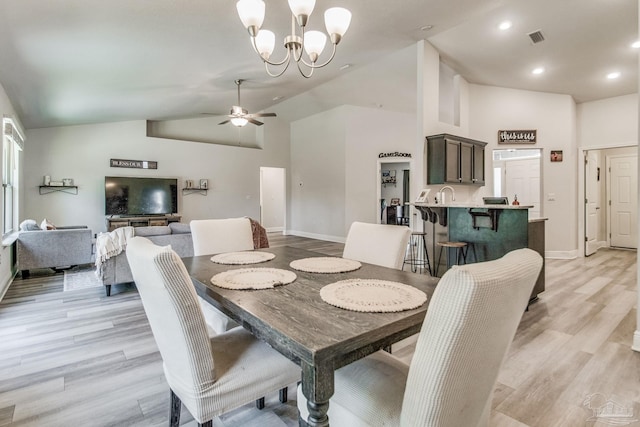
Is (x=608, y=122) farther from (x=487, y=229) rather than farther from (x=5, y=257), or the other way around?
(x=5, y=257)

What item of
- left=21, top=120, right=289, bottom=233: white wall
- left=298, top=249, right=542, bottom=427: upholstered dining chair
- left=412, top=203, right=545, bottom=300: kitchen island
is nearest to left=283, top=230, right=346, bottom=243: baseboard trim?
left=21, top=120, right=289, bottom=233: white wall

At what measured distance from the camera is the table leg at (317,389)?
35.5 inches

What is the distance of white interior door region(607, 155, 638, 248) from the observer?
672 cm

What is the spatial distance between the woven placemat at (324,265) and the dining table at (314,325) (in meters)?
0.15

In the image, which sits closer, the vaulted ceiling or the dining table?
the dining table

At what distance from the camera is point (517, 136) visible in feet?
19.4

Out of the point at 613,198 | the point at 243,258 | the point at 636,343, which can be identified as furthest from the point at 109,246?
the point at 613,198

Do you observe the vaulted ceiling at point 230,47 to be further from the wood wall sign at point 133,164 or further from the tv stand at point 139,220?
the tv stand at point 139,220

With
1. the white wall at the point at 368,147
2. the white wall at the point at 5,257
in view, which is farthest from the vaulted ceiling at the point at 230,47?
the white wall at the point at 368,147

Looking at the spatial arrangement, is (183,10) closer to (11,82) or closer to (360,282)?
(11,82)

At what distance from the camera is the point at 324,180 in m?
8.48

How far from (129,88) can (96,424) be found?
4399mm

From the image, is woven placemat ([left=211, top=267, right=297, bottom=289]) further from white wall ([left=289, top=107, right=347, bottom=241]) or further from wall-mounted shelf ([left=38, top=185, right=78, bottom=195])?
wall-mounted shelf ([left=38, top=185, right=78, bottom=195])

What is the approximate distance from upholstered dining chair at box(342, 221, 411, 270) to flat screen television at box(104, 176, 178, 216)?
20.9 ft
